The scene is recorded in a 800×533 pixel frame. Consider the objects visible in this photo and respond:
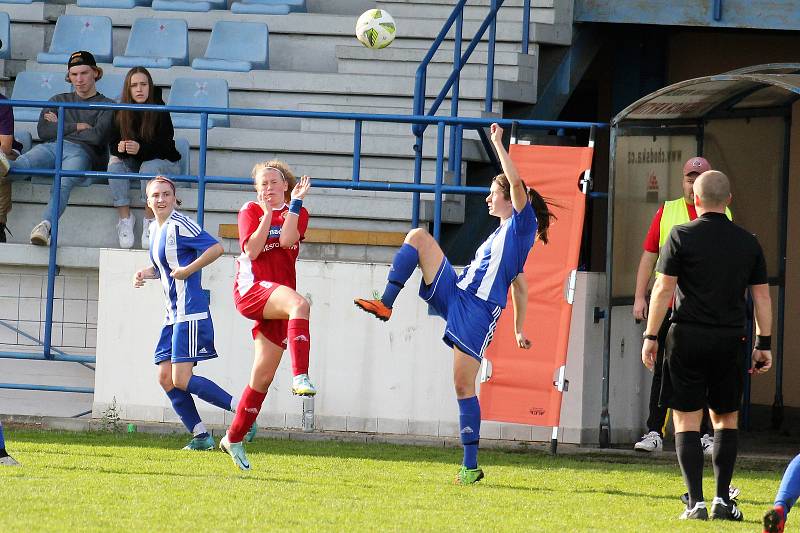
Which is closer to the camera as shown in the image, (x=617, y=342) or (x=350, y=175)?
(x=617, y=342)

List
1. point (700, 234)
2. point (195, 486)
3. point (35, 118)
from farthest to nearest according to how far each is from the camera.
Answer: point (35, 118)
point (195, 486)
point (700, 234)

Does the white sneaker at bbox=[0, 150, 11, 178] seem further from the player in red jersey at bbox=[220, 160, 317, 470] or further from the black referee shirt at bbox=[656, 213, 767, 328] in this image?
the black referee shirt at bbox=[656, 213, 767, 328]

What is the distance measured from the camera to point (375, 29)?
42.4 ft

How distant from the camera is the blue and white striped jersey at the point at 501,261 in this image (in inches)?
348

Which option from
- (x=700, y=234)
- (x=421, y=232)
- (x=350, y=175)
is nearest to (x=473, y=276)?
(x=421, y=232)

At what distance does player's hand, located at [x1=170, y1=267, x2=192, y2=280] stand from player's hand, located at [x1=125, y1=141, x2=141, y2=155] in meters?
2.64

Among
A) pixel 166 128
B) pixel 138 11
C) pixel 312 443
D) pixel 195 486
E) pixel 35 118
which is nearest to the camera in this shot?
pixel 195 486

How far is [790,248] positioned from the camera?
15.0 m

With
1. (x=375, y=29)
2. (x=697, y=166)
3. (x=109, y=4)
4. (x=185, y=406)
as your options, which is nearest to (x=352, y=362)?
(x=185, y=406)

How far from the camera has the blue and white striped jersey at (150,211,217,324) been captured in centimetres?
998

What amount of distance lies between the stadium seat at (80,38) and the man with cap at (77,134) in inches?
84.2

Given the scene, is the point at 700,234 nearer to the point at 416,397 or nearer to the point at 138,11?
the point at 416,397

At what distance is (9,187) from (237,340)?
2.64 m

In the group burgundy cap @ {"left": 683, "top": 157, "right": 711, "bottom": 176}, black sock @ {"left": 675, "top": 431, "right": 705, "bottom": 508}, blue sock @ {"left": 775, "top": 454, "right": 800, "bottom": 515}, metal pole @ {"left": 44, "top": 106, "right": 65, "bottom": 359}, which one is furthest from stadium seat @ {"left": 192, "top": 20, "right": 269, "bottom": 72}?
blue sock @ {"left": 775, "top": 454, "right": 800, "bottom": 515}
